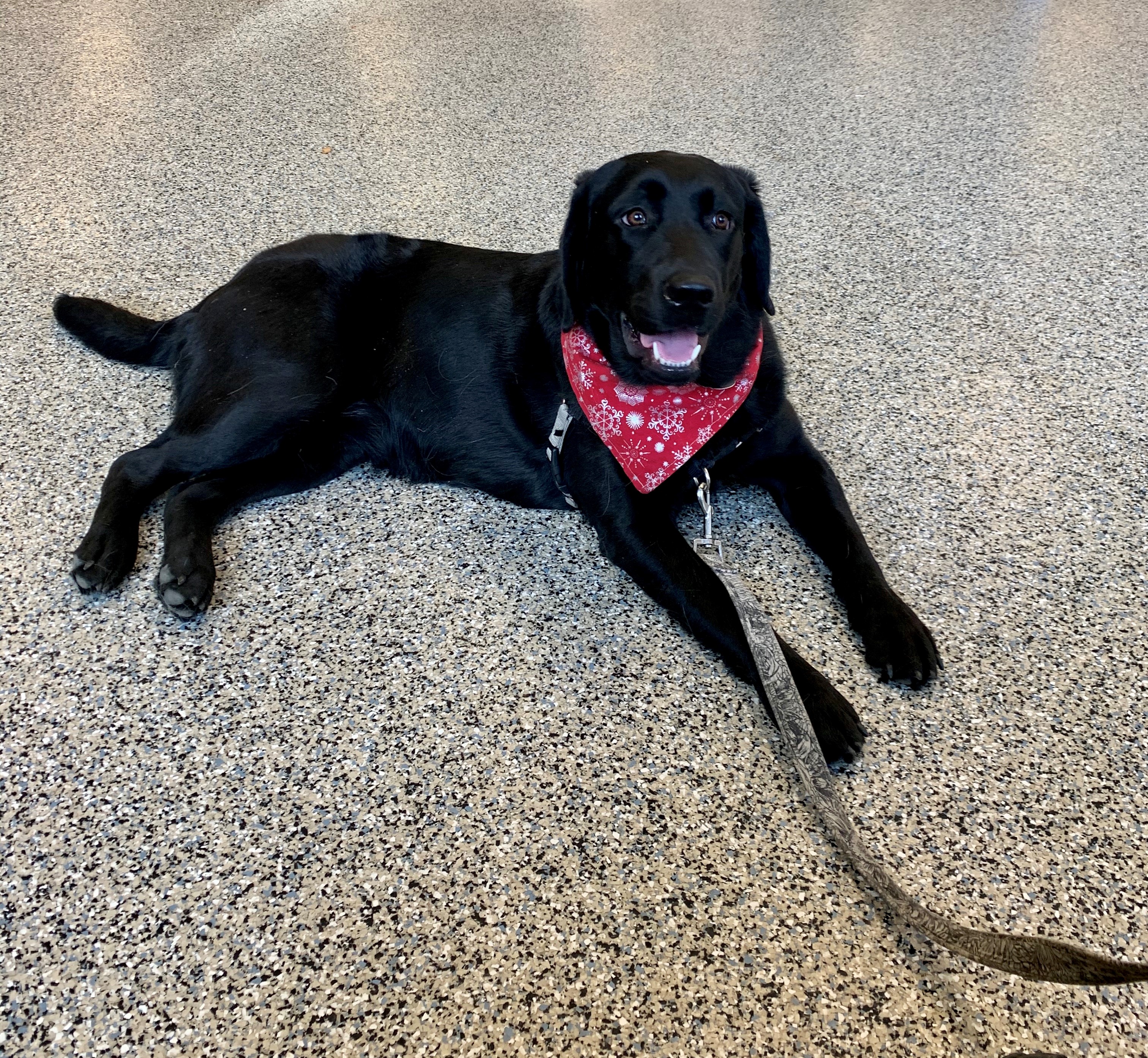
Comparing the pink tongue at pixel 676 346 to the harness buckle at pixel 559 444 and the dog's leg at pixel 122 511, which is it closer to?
the harness buckle at pixel 559 444

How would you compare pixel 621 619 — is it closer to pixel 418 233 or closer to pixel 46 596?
pixel 46 596

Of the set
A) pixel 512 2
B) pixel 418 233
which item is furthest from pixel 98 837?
pixel 512 2

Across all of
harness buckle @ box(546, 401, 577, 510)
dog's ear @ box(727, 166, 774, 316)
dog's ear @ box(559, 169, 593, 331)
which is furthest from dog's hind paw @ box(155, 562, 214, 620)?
dog's ear @ box(727, 166, 774, 316)

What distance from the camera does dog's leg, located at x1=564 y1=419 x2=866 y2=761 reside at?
115 cm

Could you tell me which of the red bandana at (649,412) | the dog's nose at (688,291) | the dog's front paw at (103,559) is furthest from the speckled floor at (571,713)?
the dog's nose at (688,291)

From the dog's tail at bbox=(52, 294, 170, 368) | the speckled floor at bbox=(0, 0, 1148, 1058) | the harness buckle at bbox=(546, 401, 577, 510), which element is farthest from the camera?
the dog's tail at bbox=(52, 294, 170, 368)

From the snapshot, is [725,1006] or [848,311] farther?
[848,311]

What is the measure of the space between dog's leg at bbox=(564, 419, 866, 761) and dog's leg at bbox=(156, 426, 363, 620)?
18.7 inches

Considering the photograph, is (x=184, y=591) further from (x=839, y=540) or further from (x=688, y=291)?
(x=839, y=540)

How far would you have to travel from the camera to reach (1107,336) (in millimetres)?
1936

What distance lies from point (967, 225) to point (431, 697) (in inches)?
79.0

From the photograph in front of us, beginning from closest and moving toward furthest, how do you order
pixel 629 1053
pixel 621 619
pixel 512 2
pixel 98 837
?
pixel 629 1053
pixel 98 837
pixel 621 619
pixel 512 2

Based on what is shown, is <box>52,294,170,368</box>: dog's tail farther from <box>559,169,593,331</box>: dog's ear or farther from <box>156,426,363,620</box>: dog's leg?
<box>559,169,593,331</box>: dog's ear

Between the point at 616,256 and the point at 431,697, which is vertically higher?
the point at 616,256
